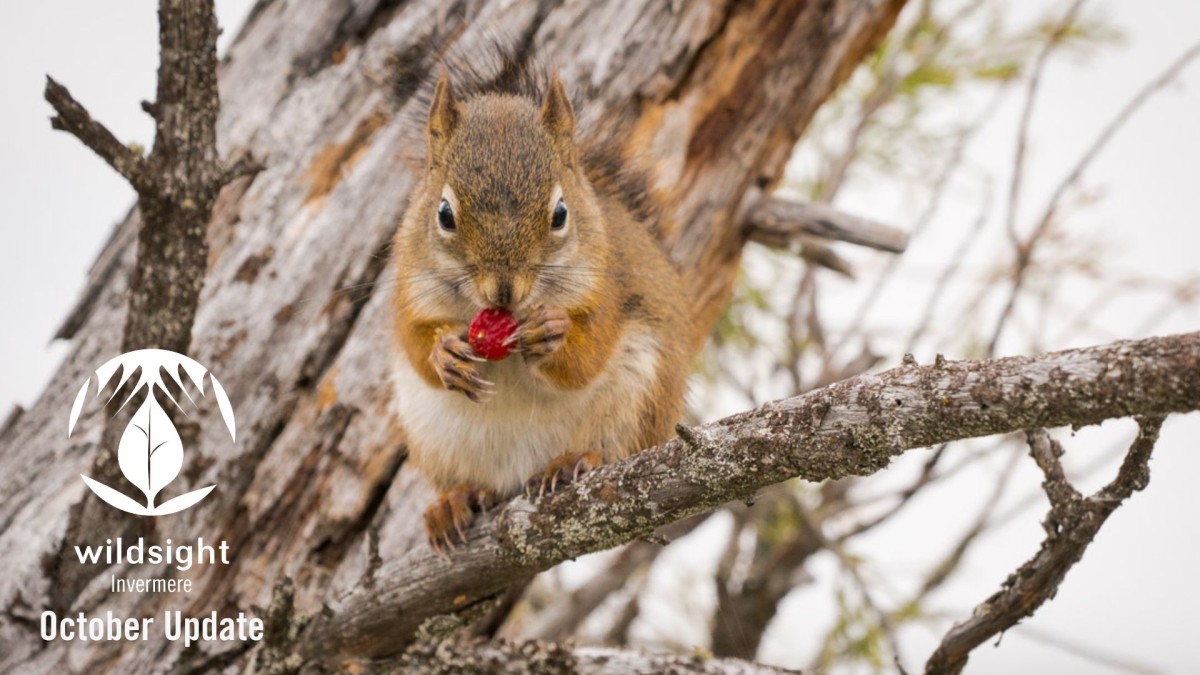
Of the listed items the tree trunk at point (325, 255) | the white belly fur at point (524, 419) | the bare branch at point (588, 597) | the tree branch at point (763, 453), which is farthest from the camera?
the bare branch at point (588, 597)

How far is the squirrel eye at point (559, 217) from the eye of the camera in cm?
240

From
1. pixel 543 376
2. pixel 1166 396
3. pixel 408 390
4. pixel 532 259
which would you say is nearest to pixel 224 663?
pixel 408 390

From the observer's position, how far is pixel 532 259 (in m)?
2.33

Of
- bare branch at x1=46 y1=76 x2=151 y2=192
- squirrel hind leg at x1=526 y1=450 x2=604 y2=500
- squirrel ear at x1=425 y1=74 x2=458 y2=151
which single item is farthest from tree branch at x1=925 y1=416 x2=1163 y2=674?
bare branch at x1=46 y1=76 x2=151 y2=192

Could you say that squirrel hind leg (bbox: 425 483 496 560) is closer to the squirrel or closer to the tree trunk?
the squirrel

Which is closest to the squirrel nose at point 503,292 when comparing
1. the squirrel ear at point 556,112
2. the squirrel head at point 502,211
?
the squirrel head at point 502,211

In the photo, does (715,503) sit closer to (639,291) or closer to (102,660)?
(639,291)

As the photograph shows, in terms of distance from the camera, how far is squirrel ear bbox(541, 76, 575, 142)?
8.45 ft

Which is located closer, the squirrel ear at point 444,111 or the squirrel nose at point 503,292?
the squirrel nose at point 503,292

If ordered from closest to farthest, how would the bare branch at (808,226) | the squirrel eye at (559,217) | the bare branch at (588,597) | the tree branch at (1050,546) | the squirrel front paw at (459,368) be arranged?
the tree branch at (1050,546) < the squirrel front paw at (459,368) < the squirrel eye at (559,217) < the bare branch at (808,226) < the bare branch at (588,597)

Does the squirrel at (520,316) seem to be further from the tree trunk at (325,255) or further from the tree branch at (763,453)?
the tree trunk at (325,255)

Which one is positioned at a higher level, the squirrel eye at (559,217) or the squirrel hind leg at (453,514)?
the squirrel eye at (559,217)

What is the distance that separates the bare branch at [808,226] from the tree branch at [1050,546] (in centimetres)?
164

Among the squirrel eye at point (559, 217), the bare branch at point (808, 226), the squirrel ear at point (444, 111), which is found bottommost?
the squirrel eye at point (559, 217)
